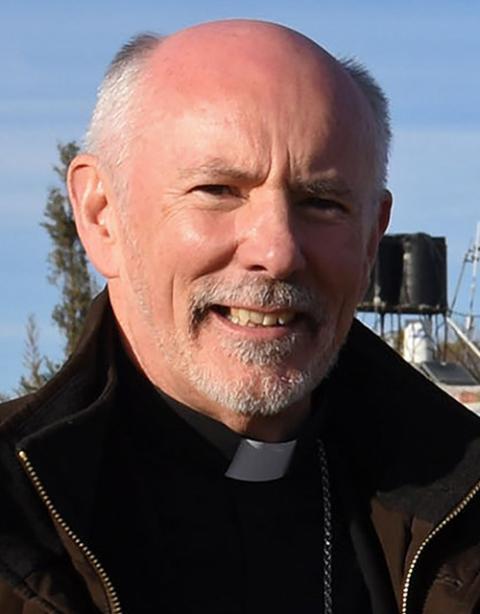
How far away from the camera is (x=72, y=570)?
→ 3.02m

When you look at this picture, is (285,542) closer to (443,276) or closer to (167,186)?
(167,186)

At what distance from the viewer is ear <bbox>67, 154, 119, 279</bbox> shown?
329 cm

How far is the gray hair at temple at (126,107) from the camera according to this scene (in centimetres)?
329

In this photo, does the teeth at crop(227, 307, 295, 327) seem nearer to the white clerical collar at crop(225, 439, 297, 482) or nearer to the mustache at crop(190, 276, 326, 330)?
the mustache at crop(190, 276, 326, 330)

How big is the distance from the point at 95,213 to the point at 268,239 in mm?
462

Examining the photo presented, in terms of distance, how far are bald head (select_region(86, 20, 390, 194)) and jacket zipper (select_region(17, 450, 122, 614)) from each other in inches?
23.3

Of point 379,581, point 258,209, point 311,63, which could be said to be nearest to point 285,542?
point 379,581

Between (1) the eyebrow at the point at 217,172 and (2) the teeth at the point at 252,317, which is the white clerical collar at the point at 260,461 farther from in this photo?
(1) the eyebrow at the point at 217,172

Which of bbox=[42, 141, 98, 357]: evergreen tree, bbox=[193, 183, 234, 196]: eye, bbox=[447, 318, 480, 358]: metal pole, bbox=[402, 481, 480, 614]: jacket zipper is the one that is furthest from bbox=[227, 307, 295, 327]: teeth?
bbox=[447, 318, 480, 358]: metal pole

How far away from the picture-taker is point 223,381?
3.12 metres

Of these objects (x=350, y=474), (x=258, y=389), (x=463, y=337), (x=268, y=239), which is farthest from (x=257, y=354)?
(x=463, y=337)

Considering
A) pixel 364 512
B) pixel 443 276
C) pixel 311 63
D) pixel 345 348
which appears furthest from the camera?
pixel 443 276

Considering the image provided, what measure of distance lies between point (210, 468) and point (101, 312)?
38 centimetres

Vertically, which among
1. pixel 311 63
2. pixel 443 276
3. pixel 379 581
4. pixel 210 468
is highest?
pixel 311 63
